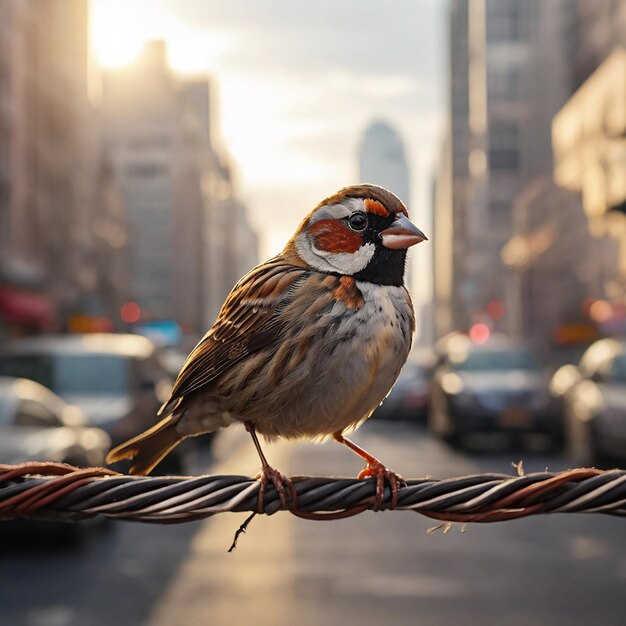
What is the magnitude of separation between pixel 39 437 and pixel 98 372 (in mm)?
2841

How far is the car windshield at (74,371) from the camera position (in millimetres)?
11562

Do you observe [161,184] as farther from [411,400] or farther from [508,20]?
[411,400]

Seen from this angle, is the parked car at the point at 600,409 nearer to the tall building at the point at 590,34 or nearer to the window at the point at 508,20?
the tall building at the point at 590,34

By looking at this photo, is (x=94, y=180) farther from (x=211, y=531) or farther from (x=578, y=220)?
(x=211, y=531)

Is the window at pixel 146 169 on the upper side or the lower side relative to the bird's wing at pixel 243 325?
upper

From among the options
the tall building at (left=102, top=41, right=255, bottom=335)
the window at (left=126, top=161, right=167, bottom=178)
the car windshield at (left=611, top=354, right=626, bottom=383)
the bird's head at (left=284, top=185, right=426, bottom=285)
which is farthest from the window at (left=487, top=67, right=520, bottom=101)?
the bird's head at (left=284, top=185, right=426, bottom=285)

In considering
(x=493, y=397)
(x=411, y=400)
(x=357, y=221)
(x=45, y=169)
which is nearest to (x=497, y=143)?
(x=45, y=169)

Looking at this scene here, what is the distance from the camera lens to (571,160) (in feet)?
214

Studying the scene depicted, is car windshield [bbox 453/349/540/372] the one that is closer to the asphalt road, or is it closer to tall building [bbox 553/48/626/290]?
the asphalt road

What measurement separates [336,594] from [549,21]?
8504 cm

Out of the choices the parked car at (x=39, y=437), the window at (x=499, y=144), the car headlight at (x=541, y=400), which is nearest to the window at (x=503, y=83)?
the window at (x=499, y=144)

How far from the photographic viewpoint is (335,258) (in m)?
2.13

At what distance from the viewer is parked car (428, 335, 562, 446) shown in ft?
53.8

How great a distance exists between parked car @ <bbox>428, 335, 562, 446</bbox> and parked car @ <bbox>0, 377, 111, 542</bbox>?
773 centimetres
